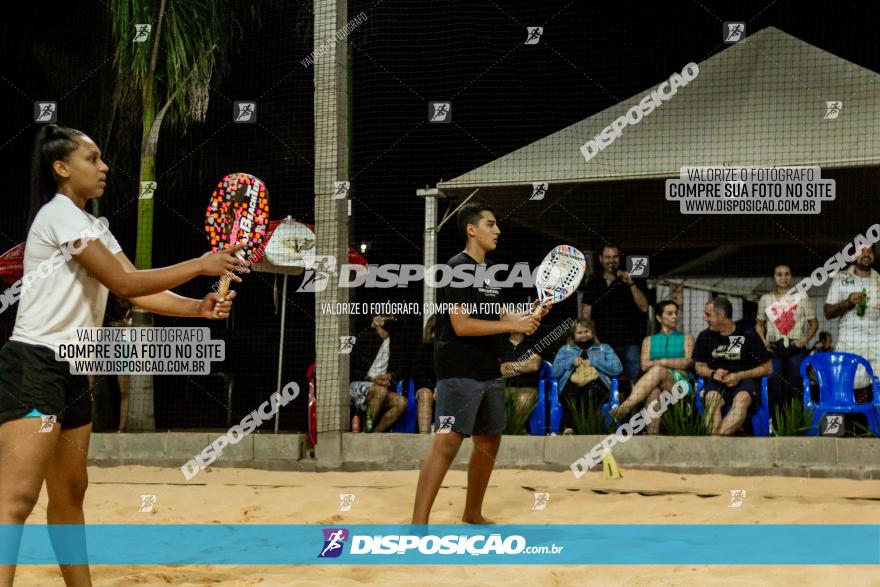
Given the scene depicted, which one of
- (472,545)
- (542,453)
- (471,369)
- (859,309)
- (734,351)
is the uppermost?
(859,309)

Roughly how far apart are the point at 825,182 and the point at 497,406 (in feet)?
18.2

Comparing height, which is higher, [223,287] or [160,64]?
[160,64]

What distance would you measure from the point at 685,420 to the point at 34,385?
6.01 metres

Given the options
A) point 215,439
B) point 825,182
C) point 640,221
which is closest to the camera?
point 215,439

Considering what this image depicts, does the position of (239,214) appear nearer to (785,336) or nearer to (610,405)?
(610,405)

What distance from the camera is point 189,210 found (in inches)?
438

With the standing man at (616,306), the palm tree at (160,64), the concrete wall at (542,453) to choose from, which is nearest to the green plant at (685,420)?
the concrete wall at (542,453)

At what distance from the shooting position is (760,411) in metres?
8.09

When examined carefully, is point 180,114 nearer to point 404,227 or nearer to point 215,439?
point 404,227

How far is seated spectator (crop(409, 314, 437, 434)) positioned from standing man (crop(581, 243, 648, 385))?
144cm

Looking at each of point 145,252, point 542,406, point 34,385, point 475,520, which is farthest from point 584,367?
point 34,385

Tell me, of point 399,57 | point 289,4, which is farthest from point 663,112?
point 289,4

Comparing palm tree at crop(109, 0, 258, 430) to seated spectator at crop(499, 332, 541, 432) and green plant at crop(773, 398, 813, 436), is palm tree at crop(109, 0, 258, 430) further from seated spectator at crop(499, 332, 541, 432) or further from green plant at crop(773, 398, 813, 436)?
green plant at crop(773, 398, 813, 436)

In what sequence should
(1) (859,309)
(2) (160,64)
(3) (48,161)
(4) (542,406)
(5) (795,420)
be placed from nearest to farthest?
(3) (48,161) → (5) (795,420) → (1) (859,309) → (4) (542,406) → (2) (160,64)
